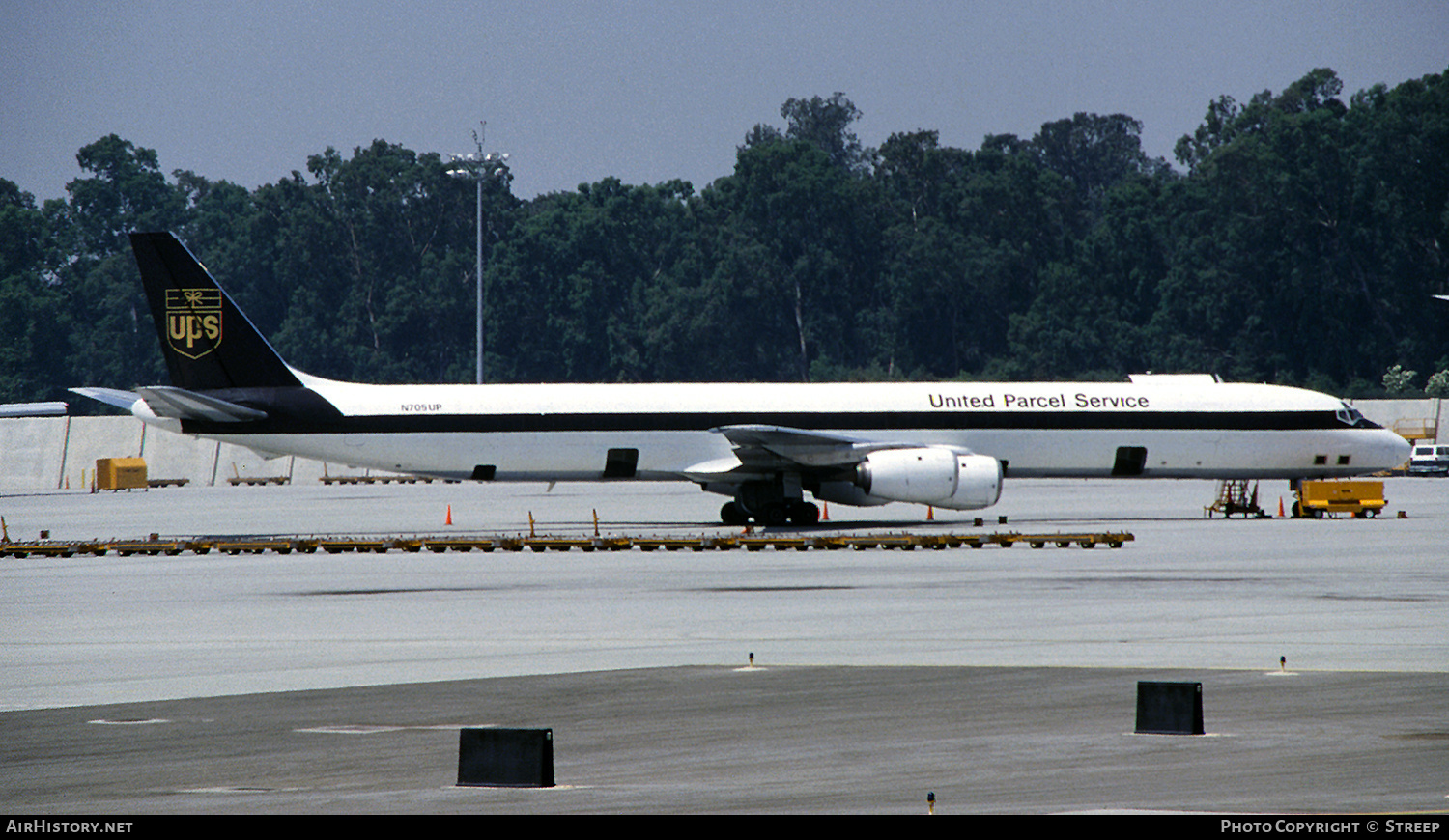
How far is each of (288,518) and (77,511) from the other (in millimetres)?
11134

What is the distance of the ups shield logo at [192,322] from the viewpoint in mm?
41406

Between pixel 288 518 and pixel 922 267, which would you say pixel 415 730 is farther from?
pixel 922 267

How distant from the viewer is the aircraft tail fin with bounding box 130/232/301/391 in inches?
1624

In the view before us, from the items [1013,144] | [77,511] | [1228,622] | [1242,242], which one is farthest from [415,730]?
[1013,144]

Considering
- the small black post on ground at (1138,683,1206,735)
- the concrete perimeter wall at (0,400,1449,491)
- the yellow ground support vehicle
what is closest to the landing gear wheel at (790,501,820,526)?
the yellow ground support vehicle

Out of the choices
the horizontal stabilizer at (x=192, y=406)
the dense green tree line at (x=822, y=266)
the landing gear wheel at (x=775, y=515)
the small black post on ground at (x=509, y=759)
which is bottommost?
the small black post on ground at (x=509, y=759)

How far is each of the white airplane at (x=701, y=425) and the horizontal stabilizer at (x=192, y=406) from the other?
49mm

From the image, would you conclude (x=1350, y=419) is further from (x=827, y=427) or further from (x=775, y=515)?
(x=775, y=515)

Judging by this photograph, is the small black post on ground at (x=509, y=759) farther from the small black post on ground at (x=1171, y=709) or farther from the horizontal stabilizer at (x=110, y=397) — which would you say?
the horizontal stabilizer at (x=110, y=397)

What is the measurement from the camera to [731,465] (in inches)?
1631

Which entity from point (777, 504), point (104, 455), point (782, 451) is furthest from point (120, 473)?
point (782, 451)

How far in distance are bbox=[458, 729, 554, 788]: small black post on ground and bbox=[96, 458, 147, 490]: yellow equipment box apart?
69623 mm

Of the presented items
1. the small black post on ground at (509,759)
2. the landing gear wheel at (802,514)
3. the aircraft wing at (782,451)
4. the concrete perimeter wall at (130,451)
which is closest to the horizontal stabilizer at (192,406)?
the aircraft wing at (782,451)

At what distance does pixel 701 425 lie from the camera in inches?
1655
